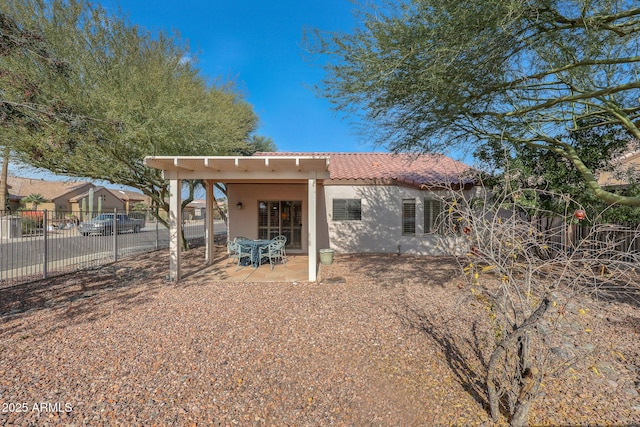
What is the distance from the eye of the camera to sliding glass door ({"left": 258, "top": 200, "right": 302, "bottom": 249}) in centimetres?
1155

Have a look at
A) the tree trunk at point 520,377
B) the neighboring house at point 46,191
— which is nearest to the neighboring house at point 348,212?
the tree trunk at point 520,377

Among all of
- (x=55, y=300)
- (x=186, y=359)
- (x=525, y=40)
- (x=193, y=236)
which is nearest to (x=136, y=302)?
(x=55, y=300)

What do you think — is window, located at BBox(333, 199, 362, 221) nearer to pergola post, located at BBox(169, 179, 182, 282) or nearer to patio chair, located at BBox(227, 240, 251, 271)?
patio chair, located at BBox(227, 240, 251, 271)

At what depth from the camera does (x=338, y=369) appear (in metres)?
3.40

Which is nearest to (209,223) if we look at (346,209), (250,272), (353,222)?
(250,272)

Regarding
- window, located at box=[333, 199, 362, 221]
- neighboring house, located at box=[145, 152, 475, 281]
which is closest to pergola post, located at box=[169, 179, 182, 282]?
neighboring house, located at box=[145, 152, 475, 281]

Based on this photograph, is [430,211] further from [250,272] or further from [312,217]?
[250,272]

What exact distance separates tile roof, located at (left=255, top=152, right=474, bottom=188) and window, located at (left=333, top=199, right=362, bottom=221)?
906mm

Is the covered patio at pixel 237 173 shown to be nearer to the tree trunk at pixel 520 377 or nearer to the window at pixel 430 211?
the tree trunk at pixel 520 377

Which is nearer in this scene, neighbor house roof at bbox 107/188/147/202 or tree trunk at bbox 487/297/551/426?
tree trunk at bbox 487/297/551/426

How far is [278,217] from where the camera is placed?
38.1ft

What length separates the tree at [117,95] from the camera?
7.38m

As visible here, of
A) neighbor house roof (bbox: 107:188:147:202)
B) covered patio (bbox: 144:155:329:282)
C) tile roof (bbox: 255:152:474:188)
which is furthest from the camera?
neighbor house roof (bbox: 107:188:147:202)

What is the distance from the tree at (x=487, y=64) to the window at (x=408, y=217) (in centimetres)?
401
